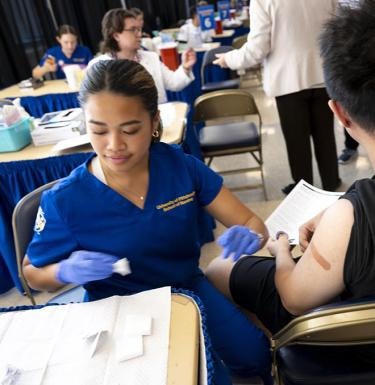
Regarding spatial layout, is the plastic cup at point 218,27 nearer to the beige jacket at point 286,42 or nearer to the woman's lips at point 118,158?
the beige jacket at point 286,42

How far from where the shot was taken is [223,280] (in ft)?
3.83

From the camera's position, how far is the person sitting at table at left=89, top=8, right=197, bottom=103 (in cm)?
229

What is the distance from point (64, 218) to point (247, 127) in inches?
67.0

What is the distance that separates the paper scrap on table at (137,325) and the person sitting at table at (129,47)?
1749 mm

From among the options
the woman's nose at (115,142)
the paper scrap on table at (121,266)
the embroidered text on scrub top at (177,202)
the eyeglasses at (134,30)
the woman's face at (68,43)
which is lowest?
the paper scrap on table at (121,266)

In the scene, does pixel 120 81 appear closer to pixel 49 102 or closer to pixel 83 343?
pixel 83 343

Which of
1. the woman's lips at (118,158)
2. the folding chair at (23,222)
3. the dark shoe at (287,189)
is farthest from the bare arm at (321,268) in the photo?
the dark shoe at (287,189)

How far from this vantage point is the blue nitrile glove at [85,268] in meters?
0.89

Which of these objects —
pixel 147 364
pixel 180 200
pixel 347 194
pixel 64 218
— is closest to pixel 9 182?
pixel 64 218

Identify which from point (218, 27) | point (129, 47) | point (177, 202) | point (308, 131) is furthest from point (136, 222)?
point (218, 27)

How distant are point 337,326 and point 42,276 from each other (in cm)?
73

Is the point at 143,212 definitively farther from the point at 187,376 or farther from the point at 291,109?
the point at 291,109

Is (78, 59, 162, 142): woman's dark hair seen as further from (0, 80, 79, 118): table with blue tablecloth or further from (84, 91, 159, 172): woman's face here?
(0, 80, 79, 118): table with blue tablecloth

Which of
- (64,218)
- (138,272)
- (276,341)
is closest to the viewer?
(276,341)
